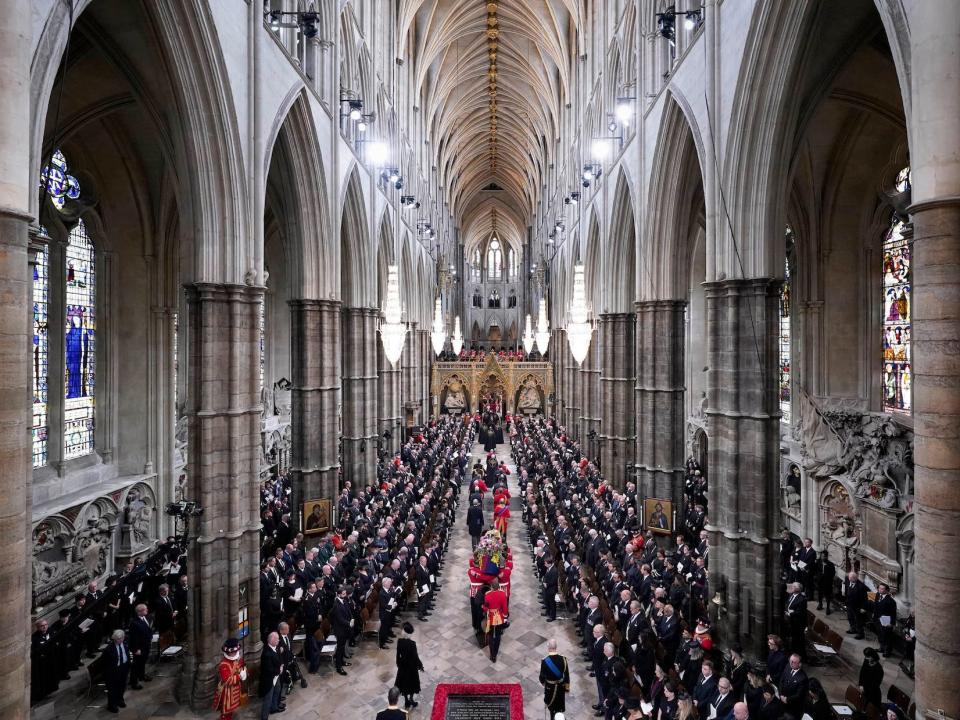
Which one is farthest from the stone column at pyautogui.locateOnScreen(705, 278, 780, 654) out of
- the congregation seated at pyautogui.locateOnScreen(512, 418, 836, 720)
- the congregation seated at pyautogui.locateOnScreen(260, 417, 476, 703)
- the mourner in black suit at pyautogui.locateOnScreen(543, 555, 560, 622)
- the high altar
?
the high altar

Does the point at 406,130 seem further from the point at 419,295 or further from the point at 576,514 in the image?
the point at 576,514

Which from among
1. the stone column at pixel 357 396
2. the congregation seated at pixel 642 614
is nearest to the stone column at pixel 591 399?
the congregation seated at pixel 642 614

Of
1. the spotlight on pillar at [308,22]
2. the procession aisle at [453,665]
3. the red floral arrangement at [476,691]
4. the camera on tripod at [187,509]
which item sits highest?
the spotlight on pillar at [308,22]

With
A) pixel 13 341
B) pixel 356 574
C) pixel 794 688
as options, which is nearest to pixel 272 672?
pixel 356 574

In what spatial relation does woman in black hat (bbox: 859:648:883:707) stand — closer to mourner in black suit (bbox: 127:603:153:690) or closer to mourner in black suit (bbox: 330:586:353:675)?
mourner in black suit (bbox: 330:586:353:675)

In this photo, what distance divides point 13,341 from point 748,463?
10.4m

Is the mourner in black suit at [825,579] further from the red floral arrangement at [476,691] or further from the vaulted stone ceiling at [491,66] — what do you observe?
the vaulted stone ceiling at [491,66]

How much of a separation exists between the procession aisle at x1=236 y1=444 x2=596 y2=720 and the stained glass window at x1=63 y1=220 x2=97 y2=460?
9.44m

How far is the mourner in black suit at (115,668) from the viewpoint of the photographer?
28.0 feet

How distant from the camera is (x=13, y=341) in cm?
475

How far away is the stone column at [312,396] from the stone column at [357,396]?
359 centimetres

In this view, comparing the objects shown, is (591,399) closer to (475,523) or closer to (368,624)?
(475,523)

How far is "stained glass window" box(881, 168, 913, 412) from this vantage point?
45.3 feet

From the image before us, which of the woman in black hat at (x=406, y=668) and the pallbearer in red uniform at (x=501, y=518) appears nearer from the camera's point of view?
the woman in black hat at (x=406, y=668)
